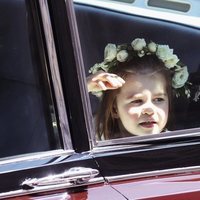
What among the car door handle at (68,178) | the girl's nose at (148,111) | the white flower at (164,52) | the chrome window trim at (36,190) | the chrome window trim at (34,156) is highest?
the white flower at (164,52)

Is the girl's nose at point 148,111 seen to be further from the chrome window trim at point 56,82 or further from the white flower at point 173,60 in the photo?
the chrome window trim at point 56,82

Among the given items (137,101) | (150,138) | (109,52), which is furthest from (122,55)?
(150,138)

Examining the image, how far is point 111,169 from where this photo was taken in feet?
6.84

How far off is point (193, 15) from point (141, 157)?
2.11ft

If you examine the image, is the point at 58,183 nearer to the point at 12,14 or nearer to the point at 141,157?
the point at 141,157

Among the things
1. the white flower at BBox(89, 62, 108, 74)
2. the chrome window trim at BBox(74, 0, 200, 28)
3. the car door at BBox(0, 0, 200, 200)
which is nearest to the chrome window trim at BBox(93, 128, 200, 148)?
the car door at BBox(0, 0, 200, 200)

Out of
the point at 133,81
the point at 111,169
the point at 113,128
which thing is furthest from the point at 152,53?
the point at 111,169

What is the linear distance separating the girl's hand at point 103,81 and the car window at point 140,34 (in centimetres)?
3

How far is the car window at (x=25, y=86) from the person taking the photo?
81.1 inches

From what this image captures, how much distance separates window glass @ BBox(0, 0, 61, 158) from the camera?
6.76ft

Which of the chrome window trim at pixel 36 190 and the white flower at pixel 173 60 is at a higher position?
the white flower at pixel 173 60

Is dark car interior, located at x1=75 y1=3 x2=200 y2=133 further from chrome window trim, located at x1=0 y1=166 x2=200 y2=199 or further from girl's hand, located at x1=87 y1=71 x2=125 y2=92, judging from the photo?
chrome window trim, located at x1=0 y1=166 x2=200 y2=199

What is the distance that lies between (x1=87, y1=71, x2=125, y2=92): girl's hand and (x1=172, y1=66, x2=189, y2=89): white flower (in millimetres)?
190

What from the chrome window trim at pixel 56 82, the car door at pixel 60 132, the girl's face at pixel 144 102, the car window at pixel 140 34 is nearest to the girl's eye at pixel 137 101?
the girl's face at pixel 144 102
